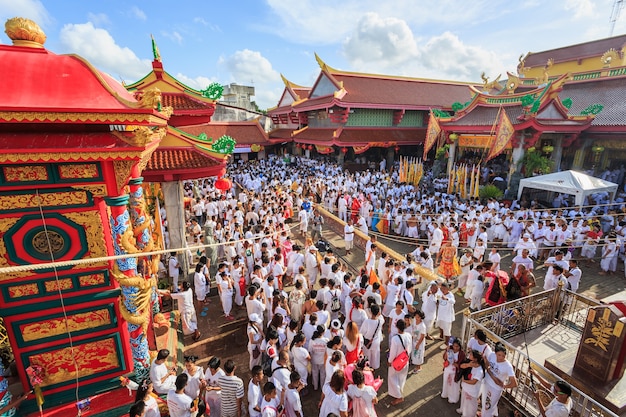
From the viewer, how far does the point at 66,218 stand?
14.1ft

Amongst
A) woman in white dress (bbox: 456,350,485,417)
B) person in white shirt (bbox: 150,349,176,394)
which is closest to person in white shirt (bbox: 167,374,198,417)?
person in white shirt (bbox: 150,349,176,394)

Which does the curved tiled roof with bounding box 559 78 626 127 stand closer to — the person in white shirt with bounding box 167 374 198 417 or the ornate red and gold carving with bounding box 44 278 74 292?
the person in white shirt with bounding box 167 374 198 417

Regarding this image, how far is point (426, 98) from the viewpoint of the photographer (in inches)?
1080

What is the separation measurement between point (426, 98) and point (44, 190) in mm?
28418

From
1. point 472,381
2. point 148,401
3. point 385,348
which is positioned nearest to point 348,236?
point 385,348

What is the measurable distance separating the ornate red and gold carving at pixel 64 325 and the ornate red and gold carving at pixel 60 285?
436 mm

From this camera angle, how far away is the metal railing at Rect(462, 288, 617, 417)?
523 centimetres

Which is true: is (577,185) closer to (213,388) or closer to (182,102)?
(213,388)

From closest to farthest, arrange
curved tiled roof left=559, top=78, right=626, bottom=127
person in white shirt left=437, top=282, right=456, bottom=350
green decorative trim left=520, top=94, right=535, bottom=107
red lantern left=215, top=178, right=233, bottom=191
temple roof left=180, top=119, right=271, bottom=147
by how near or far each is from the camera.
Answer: person in white shirt left=437, top=282, right=456, bottom=350 → red lantern left=215, top=178, right=233, bottom=191 → green decorative trim left=520, top=94, right=535, bottom=107 → curved tiled roof left=559, top=78, right=626, bottom=127 → temple roof left=180, top=119, right=271, bottom=147

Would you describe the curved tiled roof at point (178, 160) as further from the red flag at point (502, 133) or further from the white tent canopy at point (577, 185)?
the red flag at point (502, 133)

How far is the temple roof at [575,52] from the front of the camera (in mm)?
25031

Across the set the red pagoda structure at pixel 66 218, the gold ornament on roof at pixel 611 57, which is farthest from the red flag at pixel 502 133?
the red pagoda structure at pixel 66 218

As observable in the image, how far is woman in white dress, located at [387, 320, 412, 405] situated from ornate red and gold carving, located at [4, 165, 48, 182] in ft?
18.0

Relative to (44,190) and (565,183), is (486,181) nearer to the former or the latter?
(565,183)
